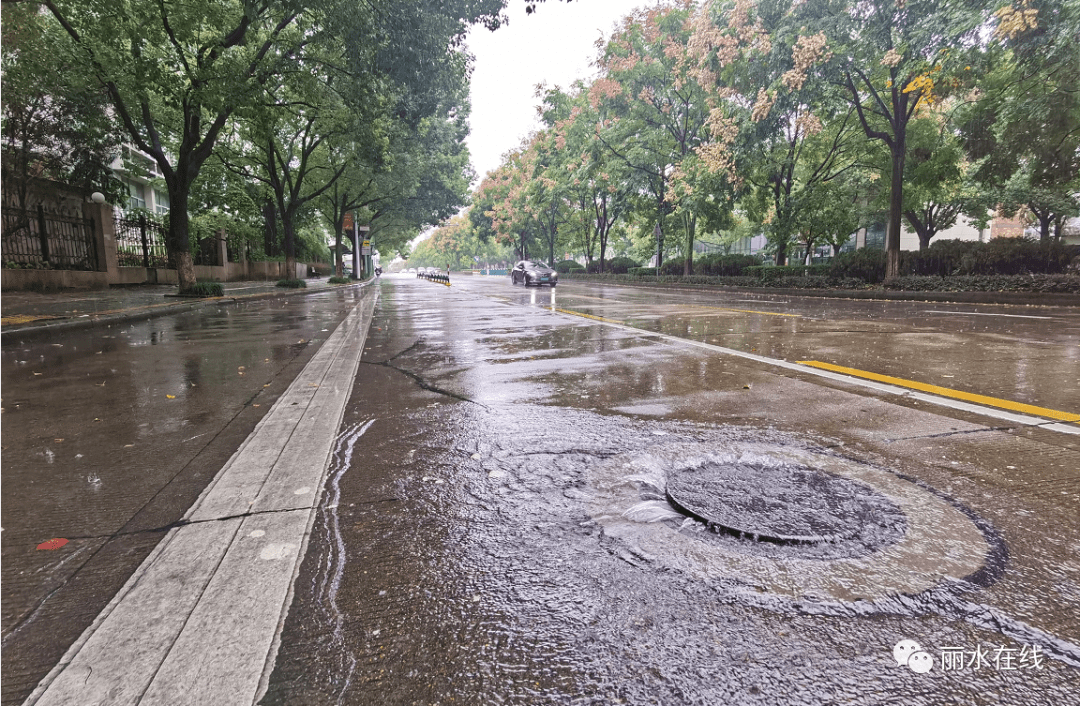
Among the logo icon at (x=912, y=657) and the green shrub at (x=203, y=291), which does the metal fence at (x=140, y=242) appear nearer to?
the green shrub at (x=203, y=291)

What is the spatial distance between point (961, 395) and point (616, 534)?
3.49 meters

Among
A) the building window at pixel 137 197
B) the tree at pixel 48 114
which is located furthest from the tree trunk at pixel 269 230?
the tree at pixel 48 114

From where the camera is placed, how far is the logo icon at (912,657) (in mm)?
1328

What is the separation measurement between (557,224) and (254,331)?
43362mm

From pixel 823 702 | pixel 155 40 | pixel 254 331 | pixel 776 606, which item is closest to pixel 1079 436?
pixel 776 606

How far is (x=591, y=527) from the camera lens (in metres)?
2.05

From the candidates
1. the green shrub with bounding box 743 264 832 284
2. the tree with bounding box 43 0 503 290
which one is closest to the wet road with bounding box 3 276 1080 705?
the tree with bounding box 43 0 503 290

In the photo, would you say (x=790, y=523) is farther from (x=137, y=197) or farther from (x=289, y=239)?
(x=137, y=197)

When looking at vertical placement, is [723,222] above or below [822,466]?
above

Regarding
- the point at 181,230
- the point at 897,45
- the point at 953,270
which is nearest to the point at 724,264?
the point at 953,270

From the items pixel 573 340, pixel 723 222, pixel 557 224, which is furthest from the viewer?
pixel 557 224

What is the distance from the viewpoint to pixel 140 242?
22500mm

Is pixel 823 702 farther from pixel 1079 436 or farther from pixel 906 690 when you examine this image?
pixel 1079 436

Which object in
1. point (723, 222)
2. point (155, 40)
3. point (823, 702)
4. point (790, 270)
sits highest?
point (155, 40)
